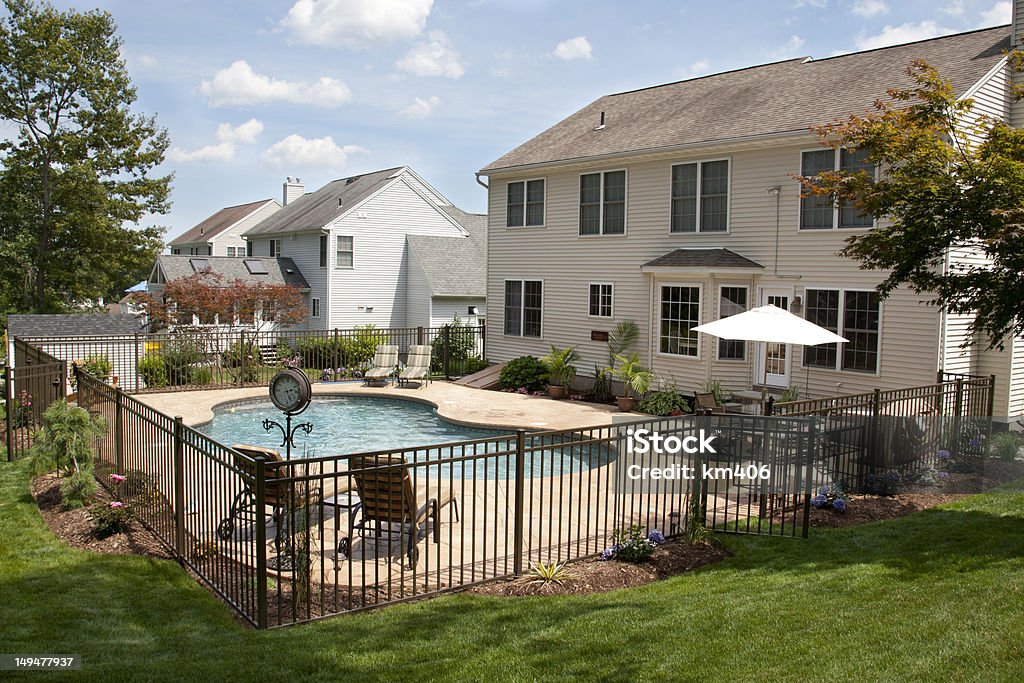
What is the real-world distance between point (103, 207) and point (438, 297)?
1490 cm

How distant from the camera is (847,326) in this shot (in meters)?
15.4

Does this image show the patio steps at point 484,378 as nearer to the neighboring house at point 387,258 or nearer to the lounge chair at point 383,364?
the lounge chair at point 383,364

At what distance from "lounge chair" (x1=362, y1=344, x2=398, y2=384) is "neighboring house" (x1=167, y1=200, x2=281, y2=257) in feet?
110

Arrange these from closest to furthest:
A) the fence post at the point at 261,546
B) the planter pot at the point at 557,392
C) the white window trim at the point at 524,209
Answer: the fence post at the point at 261,546
the planter pot at the point at 557,392
the white window trim at the point at 524,209

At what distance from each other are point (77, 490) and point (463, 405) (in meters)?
10.2

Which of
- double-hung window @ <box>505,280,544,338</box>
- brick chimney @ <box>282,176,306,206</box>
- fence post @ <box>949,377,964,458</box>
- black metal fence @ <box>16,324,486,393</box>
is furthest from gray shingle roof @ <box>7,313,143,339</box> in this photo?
brick chimney @ <box>282,176,306,206</box>

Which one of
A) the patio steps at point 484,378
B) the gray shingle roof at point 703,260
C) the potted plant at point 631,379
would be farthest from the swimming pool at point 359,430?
the gray shingle roof at point 703,260

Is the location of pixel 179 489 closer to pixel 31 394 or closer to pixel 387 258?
pixel 31 394

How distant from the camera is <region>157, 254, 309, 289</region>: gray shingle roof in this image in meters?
35.5

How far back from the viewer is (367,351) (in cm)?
2592

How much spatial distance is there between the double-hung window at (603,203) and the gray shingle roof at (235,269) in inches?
765

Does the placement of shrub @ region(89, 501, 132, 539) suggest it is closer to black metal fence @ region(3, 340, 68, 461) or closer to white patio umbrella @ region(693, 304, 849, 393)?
black metal fence @ region(3, 340, 68, 461)

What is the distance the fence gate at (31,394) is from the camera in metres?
11.8

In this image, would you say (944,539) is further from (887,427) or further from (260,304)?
(260,304)
